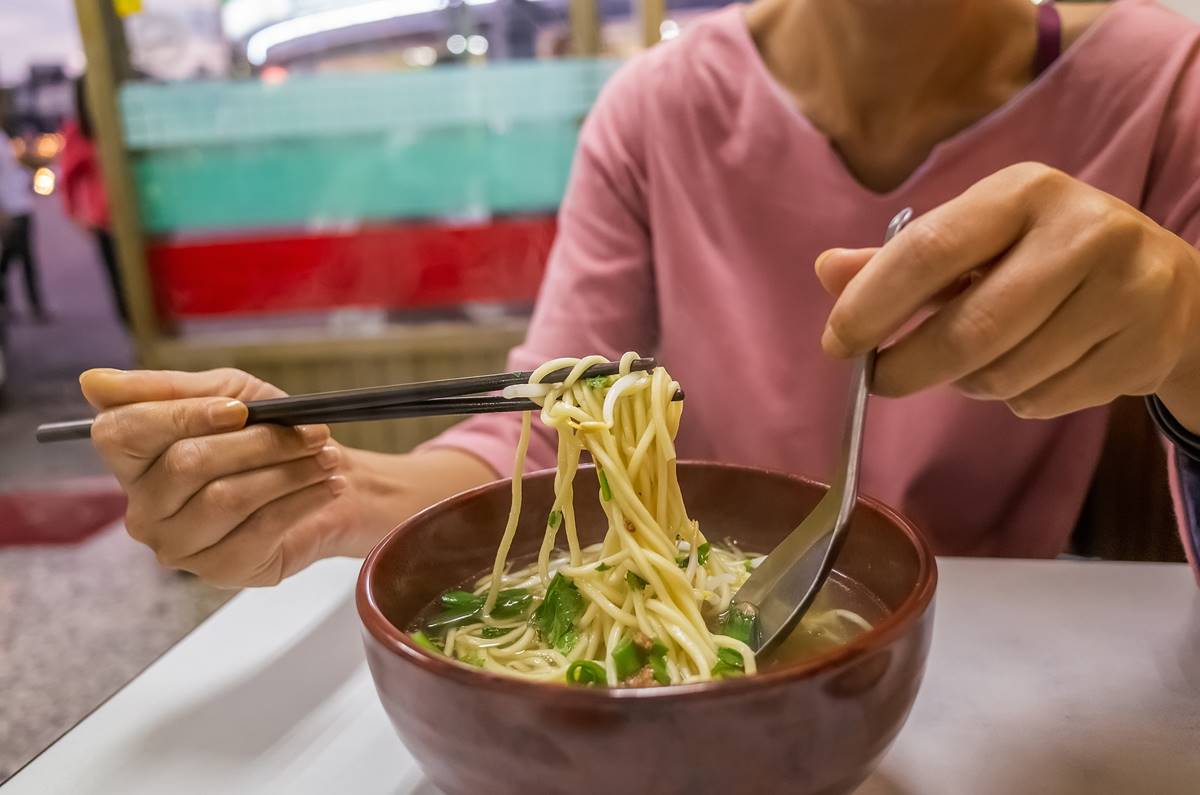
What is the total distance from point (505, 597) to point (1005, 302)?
50cm

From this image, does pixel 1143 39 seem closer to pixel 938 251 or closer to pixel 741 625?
pixel 938 251

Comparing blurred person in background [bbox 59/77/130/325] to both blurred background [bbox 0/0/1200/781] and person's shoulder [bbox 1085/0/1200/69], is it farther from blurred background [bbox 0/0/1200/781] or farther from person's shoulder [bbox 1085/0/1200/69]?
person's shoulder [bbox 1085/0/1200/69]

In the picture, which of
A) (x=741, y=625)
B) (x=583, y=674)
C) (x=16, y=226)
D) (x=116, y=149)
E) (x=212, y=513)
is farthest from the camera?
(x=16, y=226)

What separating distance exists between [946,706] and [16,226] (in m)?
5.87

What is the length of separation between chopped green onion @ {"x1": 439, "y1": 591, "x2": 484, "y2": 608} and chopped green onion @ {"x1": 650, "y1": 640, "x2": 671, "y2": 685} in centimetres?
19

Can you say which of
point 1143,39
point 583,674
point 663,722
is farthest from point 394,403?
point 1143,39

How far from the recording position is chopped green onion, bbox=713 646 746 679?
2.24 ft

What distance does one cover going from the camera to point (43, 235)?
17.8 ft

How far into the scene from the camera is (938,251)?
2.15 feet

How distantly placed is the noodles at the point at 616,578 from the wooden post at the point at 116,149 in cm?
296

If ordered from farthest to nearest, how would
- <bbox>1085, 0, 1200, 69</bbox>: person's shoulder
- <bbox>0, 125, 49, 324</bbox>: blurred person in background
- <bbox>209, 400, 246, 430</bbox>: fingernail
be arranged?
<bbox>0, 125, 49, 324</bbox>: blurred person in background, <bbox>1085, 0, 1200, 69</bbox>: person's shoulder, <bbox>209, 400, 246, 430</bbox>: fingernail

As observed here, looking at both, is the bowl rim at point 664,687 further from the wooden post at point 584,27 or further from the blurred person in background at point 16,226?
the blurred person in background at point 16,226

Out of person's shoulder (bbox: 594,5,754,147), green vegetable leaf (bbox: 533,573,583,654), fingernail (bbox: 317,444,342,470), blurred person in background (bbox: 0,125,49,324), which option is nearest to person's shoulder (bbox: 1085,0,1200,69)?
person's shoulder (bbox: 594,5,754,147)

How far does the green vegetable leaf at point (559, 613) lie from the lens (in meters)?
0.77
